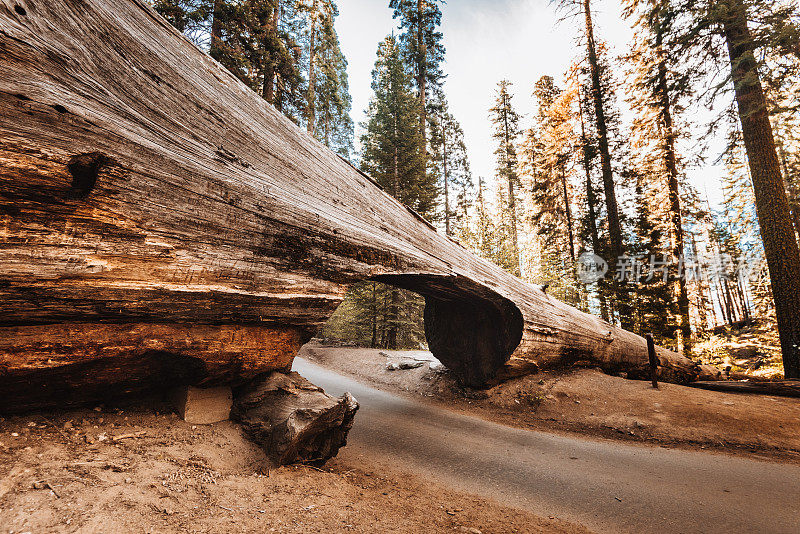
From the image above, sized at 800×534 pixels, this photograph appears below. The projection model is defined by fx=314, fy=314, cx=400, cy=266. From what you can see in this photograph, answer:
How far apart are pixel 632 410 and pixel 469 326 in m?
3.40

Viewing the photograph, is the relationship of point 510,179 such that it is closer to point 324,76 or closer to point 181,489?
point 324,76

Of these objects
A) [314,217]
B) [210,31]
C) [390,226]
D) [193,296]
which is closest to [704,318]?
[390,226]

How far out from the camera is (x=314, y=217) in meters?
3.66

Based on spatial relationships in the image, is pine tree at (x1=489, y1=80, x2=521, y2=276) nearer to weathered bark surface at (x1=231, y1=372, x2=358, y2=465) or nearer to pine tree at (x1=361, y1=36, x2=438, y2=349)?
pine tree at (x1=361, y1=36, x2=438, y2=349)

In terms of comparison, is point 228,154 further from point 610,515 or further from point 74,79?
point 610,515

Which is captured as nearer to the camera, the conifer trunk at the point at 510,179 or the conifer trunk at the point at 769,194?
the conifer trunk at the point at 769,194

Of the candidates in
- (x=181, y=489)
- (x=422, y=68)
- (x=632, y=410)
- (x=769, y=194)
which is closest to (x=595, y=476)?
(x=632, y=410)

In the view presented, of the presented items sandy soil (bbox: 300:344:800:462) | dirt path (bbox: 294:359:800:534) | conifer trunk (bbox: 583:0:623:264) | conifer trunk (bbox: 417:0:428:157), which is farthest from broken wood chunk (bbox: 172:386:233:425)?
conifer trunk (bbox: 417:0:428:157)

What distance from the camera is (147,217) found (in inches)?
97.1

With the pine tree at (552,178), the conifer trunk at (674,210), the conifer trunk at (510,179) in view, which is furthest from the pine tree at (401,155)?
the conifer trunk at (510,179)

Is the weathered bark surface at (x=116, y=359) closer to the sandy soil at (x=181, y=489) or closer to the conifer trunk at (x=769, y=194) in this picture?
the sandy soil at (x=181, y=489)

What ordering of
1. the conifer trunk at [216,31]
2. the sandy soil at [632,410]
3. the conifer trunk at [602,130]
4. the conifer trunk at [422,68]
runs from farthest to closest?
the conifer trunk at [422,68]
the conifer trunk at [602,130]
the conifer trunk at [216,31]
the sandy soil at [632,410]

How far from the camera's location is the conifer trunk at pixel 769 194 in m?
7.44

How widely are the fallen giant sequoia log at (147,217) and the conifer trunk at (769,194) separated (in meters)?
9.56
